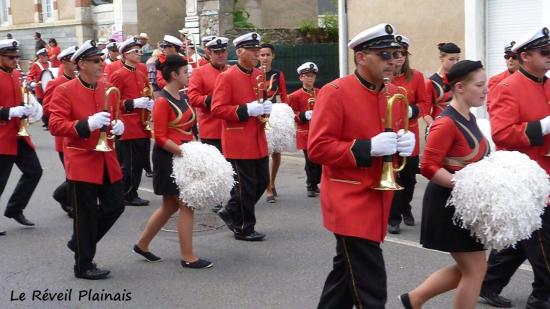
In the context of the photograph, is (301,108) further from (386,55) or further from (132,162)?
(386,55)

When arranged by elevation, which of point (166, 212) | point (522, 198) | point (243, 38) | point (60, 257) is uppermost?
point (243, 38)

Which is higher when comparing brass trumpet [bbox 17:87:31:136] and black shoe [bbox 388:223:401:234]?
brass trumpet [bbox 17:87:31:136]

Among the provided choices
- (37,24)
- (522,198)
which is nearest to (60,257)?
(522,198)

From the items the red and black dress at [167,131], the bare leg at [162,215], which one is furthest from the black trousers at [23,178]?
the red and black dress at [167,131]

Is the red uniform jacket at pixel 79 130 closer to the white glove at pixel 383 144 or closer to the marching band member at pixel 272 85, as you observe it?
the white glove at pixel 383 144

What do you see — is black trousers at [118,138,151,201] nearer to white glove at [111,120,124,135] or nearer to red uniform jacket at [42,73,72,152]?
red uniform jacket at [42,73,72,152]

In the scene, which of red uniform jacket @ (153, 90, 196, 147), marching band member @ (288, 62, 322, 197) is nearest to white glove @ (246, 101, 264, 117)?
red uniform jacket @ (153, 90, 196, 147)

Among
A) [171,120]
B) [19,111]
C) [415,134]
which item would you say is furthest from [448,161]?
[19,111]

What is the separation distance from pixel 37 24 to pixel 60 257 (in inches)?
1019

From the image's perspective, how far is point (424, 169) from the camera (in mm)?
4562

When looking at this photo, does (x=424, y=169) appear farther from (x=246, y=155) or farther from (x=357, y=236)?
(x=246, y=155)

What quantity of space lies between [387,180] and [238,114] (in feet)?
11.1

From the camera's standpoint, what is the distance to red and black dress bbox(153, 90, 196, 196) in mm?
6422

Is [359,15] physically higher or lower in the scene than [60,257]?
higher
